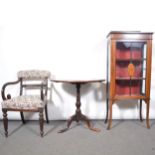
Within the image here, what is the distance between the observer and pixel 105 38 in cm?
287

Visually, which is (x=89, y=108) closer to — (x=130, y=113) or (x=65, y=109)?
(x=65, y=109)

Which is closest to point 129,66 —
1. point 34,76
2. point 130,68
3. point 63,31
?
point 130,68

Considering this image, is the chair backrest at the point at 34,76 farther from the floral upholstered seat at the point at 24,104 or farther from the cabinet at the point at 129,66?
the cabinet at the point at 129,66

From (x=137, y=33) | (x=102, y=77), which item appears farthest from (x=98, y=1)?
(x=102, y=77)

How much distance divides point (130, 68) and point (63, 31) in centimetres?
111

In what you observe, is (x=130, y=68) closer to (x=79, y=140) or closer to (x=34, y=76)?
(x=79, y=140)

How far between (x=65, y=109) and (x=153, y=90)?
54.9 inches

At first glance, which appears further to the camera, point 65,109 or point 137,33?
point 65,109

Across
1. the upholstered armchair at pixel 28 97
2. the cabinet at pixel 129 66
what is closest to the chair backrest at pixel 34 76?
the upholstered armchair at pixel 28 97

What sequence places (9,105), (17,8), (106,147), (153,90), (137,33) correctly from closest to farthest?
(106,147) < (9,105) < (137,33) < (17,8) < (153,90)

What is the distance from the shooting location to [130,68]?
2576mm

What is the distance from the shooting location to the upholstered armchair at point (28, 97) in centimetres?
227

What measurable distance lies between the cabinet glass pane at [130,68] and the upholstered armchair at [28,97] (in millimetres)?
1025

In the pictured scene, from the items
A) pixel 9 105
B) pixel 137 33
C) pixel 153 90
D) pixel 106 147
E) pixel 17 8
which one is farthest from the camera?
pixel 153 90
